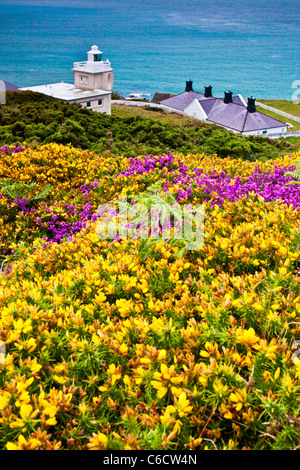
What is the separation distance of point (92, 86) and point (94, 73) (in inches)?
69.1

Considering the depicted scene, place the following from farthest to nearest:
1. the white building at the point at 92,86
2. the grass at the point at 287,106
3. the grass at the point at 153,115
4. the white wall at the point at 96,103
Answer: the grass at the point at 287,106 → the white building at the point at 92,86 → the white wall at the point at 96,103 → the grass at the point at 153,115

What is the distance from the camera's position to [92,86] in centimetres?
5447

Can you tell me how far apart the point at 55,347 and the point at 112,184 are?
475cm

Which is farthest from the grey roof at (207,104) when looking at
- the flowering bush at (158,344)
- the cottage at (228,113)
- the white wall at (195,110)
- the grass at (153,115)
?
the flowering bush at (158,344)

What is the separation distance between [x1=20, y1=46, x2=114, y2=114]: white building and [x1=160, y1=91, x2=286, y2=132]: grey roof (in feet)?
79.7

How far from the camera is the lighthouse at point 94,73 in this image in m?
53.8

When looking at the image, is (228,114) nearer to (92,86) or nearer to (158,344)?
(92,86)

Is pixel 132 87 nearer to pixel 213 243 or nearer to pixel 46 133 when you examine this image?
pixel 46 133

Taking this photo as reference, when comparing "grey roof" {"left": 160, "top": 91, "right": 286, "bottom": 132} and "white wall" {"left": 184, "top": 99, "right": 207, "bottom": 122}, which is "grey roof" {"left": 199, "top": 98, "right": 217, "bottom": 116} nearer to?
"grey roof" {"left": 160, "top": 91, "right": 286, "bottom": 132}

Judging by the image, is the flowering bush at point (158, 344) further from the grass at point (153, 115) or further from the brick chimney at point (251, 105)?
the brick chimney at point (251, 105)

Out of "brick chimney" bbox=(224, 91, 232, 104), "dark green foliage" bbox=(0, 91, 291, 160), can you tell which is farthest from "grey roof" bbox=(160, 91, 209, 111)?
"dark green foliage" bbox=(0, 91, 291, 160)
